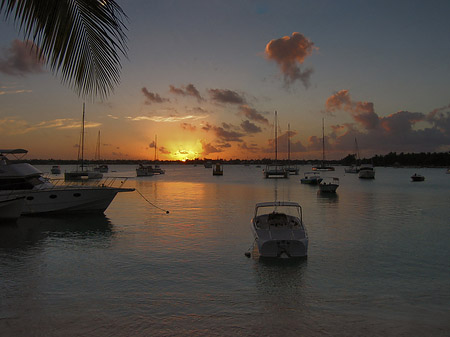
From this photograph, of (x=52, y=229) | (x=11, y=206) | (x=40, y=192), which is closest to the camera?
(x=52, y=229)

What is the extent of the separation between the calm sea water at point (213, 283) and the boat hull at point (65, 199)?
11.1 ft

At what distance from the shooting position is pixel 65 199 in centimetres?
3281

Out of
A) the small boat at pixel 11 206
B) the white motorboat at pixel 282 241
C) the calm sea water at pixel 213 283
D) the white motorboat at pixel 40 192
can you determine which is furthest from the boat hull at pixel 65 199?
the white motorboat at pixel 282 241

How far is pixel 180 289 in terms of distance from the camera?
14844mm

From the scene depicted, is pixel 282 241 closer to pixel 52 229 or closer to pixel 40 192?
pixel 52 229

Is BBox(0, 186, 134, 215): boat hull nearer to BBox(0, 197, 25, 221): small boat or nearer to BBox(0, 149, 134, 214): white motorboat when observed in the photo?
BBox(0, 149, 134, 214): white motorboat

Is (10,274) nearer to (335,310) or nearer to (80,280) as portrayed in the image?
(80,280)

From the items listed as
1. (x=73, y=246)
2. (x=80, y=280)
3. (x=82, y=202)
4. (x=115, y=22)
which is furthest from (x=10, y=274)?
(x=82, y=202)

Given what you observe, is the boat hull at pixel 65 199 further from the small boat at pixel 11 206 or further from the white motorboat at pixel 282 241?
the white motorboat at pixel 282 241

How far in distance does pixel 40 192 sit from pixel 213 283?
75.4ft

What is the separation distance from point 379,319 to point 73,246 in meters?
18.1

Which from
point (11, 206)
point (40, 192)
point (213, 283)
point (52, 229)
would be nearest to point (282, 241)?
point (213, 283)

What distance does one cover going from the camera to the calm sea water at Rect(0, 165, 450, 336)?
11.4 meters

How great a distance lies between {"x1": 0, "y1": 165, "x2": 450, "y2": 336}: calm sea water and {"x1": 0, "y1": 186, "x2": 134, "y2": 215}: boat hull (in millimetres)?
3380
